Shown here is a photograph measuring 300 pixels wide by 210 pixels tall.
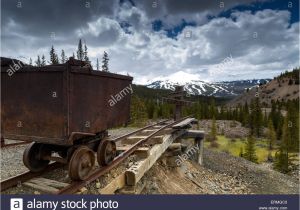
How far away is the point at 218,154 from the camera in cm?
1898

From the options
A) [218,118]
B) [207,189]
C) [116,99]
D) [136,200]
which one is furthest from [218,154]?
[218,118]

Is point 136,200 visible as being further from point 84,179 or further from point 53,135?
point 53,135

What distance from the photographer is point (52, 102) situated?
5777 millimetres

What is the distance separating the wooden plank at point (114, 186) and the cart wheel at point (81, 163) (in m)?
0.51

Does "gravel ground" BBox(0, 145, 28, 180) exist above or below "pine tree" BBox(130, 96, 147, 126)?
below

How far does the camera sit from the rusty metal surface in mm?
5652

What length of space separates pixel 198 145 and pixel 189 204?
11459 millimetres

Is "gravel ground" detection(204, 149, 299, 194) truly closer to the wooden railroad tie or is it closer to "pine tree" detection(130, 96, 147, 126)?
the wooden railroad tie

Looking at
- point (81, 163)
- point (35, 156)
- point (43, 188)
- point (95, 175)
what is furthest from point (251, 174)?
point (43, 188)

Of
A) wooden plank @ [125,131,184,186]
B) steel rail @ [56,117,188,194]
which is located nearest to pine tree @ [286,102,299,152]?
wooden plank @ [125,131,184,186]

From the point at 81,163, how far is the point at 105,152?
101 centimetres

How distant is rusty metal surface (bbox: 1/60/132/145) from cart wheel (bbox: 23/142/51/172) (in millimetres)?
713

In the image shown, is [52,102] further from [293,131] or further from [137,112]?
[293,131]

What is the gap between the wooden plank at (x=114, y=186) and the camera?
617cm
